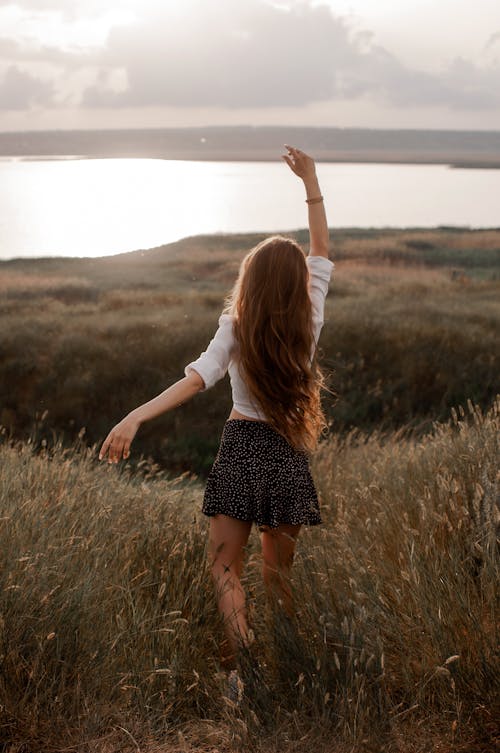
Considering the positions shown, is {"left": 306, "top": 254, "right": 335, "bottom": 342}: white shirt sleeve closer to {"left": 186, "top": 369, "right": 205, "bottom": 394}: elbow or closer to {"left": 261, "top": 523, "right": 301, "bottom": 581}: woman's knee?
{"left": 186, "top": 369, "right": 205, "bottom": 394}: elbow

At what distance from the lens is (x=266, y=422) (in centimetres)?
399

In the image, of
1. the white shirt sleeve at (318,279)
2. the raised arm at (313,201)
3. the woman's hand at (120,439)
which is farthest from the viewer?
the raised arm at (313,201)

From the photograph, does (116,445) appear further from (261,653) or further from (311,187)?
(311,187)

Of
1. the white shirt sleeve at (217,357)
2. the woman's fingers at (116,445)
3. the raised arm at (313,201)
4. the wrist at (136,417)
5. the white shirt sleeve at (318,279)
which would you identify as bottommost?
the woman's fingers at (116,445)

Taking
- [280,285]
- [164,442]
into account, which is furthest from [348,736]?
[164,442]

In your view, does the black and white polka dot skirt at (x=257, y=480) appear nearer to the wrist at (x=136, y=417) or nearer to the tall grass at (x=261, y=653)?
the tall grass at (x=261, y=653)

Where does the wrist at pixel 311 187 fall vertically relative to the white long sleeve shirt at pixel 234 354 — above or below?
above

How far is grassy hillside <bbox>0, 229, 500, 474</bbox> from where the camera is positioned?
1299 cm

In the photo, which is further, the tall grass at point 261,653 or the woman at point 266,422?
the woman at point 266,422

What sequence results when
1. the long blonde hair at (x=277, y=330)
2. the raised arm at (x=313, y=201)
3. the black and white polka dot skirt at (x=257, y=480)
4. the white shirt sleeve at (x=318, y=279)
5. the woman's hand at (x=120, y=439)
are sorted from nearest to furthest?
1. the woman's hand at (x=120, y=439)
2. the long blonde hair at (x=277, y=330)
3. the black and white polka dot skirt at (x=257, y=480)
4. the white shirt sleeve at (x=318, y=279)
5. the raised arm at (x=313, y=201)

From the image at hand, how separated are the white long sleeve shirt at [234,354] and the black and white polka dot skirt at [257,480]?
88mm

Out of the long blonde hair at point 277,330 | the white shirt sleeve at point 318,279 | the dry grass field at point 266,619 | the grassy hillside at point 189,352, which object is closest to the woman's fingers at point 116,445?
the dry grass field at point 266,619

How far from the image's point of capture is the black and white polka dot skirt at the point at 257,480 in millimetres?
3965

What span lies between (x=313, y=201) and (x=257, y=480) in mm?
1478
